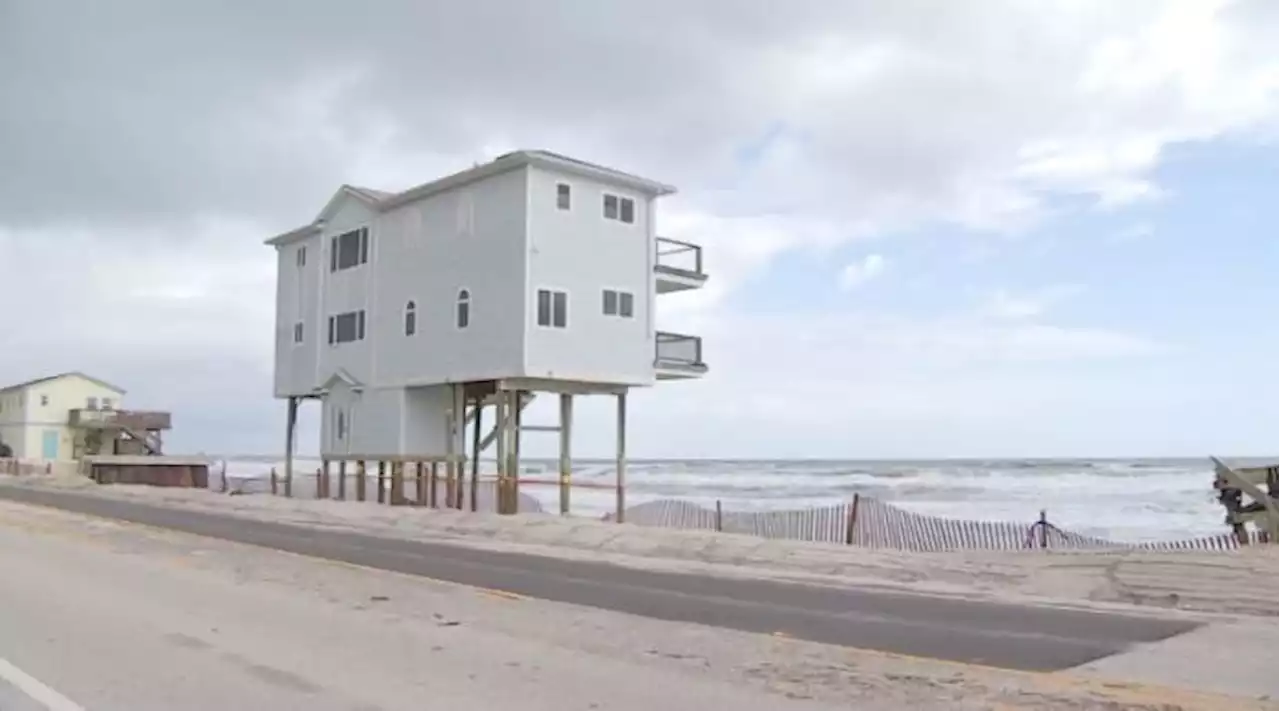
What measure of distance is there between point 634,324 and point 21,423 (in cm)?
6162

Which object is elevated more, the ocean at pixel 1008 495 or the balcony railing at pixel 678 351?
the balcony railing at pixel 678 351

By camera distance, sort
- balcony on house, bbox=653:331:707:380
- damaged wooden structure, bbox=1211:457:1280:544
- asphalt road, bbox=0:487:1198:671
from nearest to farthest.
→ 1. asphalt road, bbox=0:487:1198:671
2. damaged wooden structure, bbox=1211:457:1280:544
3. balcony on house, bbox=653:331:707:380

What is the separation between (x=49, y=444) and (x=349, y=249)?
5170cm

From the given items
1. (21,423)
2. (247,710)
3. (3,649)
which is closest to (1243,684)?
(247,710)

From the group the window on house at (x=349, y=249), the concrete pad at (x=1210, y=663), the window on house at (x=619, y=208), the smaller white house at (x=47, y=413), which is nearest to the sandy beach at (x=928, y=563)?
the concrete pad at (x=1210, y=663)

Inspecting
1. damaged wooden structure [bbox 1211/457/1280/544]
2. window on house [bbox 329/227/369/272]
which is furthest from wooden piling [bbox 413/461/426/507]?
damaged wooden structure [bbox 1211/457/1280/544]

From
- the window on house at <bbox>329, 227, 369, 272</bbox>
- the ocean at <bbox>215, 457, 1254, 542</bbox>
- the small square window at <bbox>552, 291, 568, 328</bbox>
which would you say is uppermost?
the window on house at <bbox>329, 227, 369, 272</bbox>

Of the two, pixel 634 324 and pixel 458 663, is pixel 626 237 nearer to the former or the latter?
pixel 634 324

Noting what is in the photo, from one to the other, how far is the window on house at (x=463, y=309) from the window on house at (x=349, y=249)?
19.4 feet

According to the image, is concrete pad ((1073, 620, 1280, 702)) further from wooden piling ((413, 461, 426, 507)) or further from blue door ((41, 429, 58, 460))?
blue door ((41, 429, 58, 460))

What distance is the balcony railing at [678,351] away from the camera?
1335 inches

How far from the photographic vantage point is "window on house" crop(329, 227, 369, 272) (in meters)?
37.4

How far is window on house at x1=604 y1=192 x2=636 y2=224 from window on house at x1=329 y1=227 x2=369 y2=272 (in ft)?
30.0

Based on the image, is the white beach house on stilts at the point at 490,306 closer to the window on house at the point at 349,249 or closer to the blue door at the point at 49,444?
the window on house at the point at 349,249
